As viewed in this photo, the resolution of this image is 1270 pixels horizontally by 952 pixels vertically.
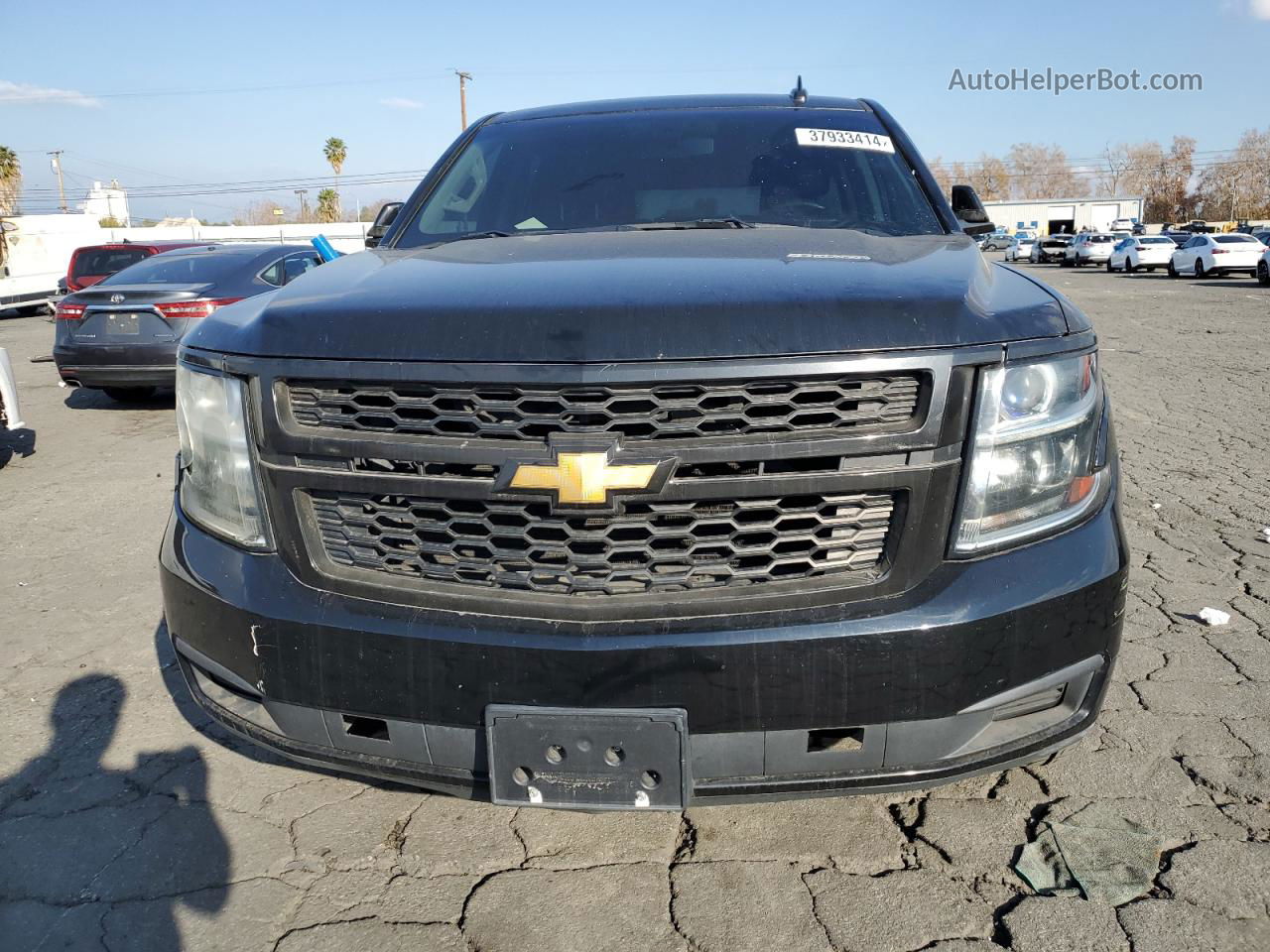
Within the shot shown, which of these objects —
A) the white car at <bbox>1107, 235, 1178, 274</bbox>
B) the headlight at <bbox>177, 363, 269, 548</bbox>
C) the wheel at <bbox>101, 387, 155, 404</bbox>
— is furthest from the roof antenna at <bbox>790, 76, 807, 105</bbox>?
the white car at <bbox>1107, 235, 1178, 274</bbox>

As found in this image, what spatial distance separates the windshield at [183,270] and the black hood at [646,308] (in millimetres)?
7987

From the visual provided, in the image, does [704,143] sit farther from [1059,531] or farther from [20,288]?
[20,288]

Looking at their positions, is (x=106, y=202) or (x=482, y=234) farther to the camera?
(x=106, y=202)

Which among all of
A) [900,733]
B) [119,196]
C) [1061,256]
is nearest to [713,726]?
[900,733]

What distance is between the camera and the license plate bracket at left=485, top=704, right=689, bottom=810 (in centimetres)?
182

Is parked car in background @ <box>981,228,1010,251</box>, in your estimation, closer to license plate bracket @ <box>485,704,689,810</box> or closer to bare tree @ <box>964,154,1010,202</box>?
license plate bracket @ <box>485,704,689,810</box>

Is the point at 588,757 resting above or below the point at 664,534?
below

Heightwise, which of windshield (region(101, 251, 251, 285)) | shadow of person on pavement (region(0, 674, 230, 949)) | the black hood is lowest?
shadow of person on pavement (region(0, 674, 230, 949))

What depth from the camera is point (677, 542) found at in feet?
6.23

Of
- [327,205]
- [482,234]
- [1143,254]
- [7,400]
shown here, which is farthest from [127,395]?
[327,205]

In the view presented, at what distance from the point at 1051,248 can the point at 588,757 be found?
179ft

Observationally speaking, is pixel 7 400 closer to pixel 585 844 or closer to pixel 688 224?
pixel 688 224

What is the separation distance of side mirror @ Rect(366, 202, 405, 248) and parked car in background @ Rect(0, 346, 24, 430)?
4.18 meters

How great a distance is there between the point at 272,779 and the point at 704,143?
2.45 meters
